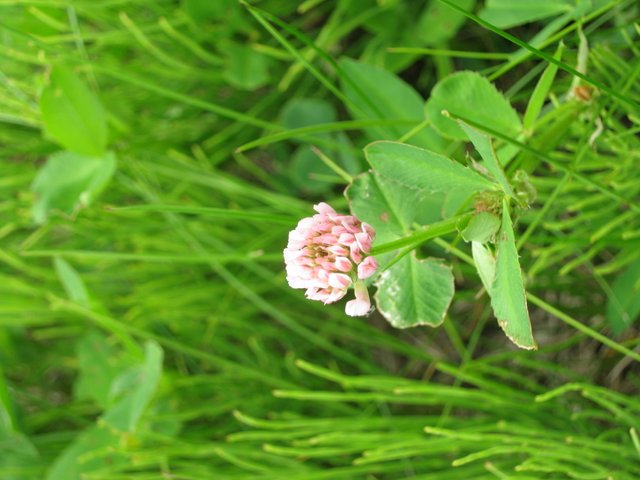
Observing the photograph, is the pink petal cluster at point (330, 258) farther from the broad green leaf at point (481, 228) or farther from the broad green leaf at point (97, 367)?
the broad green leaf at point (97, 367)

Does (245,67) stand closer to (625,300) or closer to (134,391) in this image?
(134,391)

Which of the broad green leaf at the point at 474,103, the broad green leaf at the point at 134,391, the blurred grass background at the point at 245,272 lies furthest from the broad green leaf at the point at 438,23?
the broad green leaf at the point at 134,391

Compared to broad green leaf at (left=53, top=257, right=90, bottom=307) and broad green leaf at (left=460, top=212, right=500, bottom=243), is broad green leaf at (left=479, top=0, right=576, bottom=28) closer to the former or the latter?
broad green leaf at (left=460, top=212, right=500, bottom=243)

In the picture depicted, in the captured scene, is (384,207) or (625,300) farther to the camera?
(625,300)

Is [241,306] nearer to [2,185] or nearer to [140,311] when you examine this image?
[140,311]

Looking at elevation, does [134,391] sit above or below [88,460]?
above

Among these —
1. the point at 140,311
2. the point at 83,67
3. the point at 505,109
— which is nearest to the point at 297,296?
the point at 140,311

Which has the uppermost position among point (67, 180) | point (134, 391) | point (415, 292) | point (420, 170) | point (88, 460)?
point (420, 170)

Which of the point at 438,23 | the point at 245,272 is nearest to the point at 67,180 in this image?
the point at 245,272
